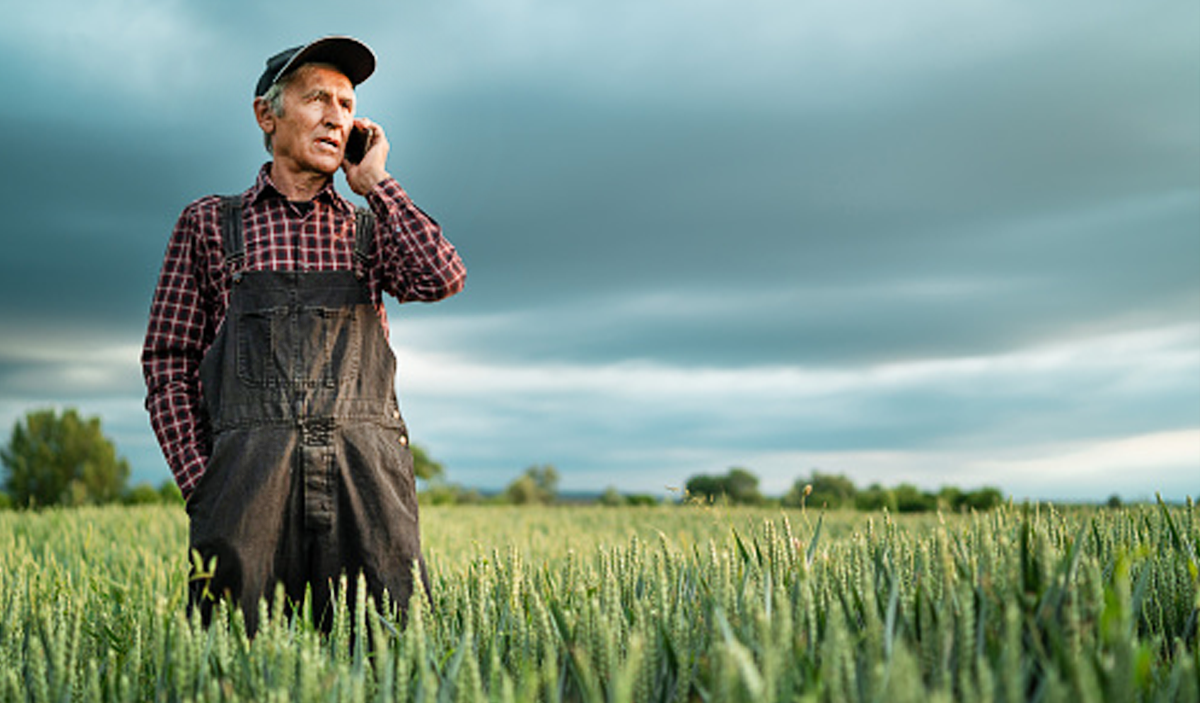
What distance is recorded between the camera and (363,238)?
387 centimetres

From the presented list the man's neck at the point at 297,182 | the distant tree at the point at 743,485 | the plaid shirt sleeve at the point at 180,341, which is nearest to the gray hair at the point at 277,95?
the man's neck at the point at 297,182

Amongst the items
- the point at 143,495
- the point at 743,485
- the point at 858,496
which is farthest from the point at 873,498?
the point at 143,495

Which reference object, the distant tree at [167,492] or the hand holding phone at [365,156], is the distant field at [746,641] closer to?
the hand holding phone at [365,156]

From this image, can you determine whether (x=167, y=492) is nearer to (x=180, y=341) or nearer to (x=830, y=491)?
(x=830, y=491)

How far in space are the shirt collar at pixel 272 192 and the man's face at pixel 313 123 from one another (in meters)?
0.07

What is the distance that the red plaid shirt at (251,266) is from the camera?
146 inches

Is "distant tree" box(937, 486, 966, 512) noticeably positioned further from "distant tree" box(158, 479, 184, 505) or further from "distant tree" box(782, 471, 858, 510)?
"distant tree" box(158, 479, 184, 505)

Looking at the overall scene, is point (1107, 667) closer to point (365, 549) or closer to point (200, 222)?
point (365, 549)

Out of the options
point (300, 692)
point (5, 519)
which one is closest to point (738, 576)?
point (300, 692)

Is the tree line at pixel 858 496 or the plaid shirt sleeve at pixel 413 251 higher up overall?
the plaid shirt sleeve at pixel 413 251

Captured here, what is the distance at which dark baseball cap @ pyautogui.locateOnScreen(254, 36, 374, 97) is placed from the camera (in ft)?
12.4

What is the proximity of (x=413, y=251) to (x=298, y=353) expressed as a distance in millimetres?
555

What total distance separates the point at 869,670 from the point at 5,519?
1202cm

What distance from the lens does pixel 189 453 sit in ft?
12.3
